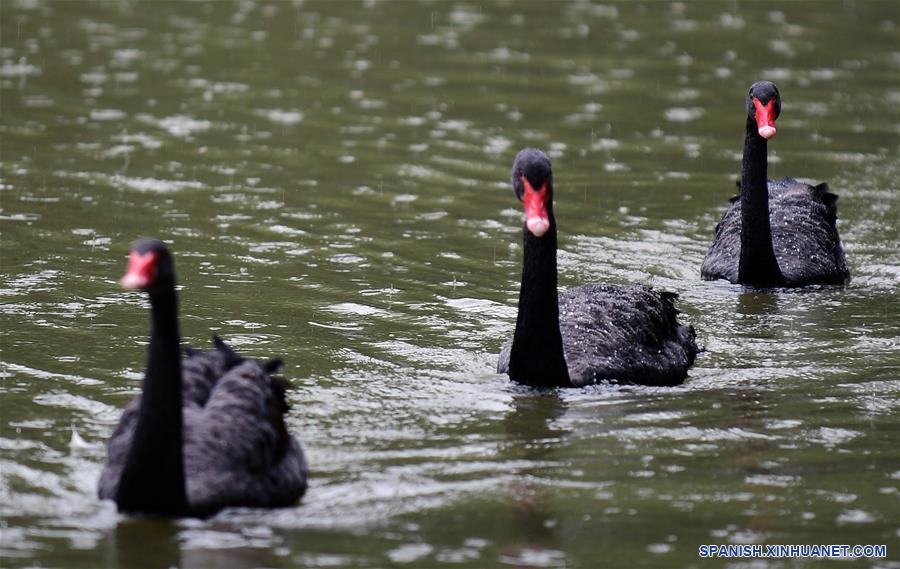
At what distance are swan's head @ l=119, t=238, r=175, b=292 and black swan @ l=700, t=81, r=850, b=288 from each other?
590cm

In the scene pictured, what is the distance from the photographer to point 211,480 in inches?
270

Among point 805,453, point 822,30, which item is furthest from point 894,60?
point 805,453

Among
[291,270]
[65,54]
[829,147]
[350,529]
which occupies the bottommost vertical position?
[350,529]

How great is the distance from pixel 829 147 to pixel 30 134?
7968 mm

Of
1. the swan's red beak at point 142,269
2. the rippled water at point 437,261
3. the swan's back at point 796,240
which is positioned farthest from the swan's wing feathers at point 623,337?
the swan's red beak at point 142,269

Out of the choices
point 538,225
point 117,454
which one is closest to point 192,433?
point 117,454

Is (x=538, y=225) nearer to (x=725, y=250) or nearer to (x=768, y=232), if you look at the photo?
(x=768, y=232)

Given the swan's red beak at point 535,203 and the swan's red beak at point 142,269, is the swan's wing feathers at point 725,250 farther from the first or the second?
the swan's red beak at point 142,269

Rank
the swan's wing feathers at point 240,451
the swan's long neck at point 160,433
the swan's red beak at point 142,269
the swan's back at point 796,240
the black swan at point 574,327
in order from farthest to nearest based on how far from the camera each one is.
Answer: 1. the swan's back at point 796,240
2. the black swan at point 574,327
3. the swan's wing feathers at point 240,451
4. the swan's long neck at point 160,433
5. the swan's red beak at point 142,269

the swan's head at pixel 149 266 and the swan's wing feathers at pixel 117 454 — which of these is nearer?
the swan's head at pixel 149 266

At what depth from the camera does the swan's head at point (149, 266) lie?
21.1ft

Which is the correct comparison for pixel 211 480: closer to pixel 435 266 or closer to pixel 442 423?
pixel 442 423

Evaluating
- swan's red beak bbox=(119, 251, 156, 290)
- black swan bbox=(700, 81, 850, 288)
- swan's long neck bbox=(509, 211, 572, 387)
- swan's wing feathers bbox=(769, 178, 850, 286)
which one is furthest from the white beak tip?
swan's wing feathers bbox=(769, 178, 850, 286)

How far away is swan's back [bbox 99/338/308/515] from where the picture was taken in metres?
6.87
